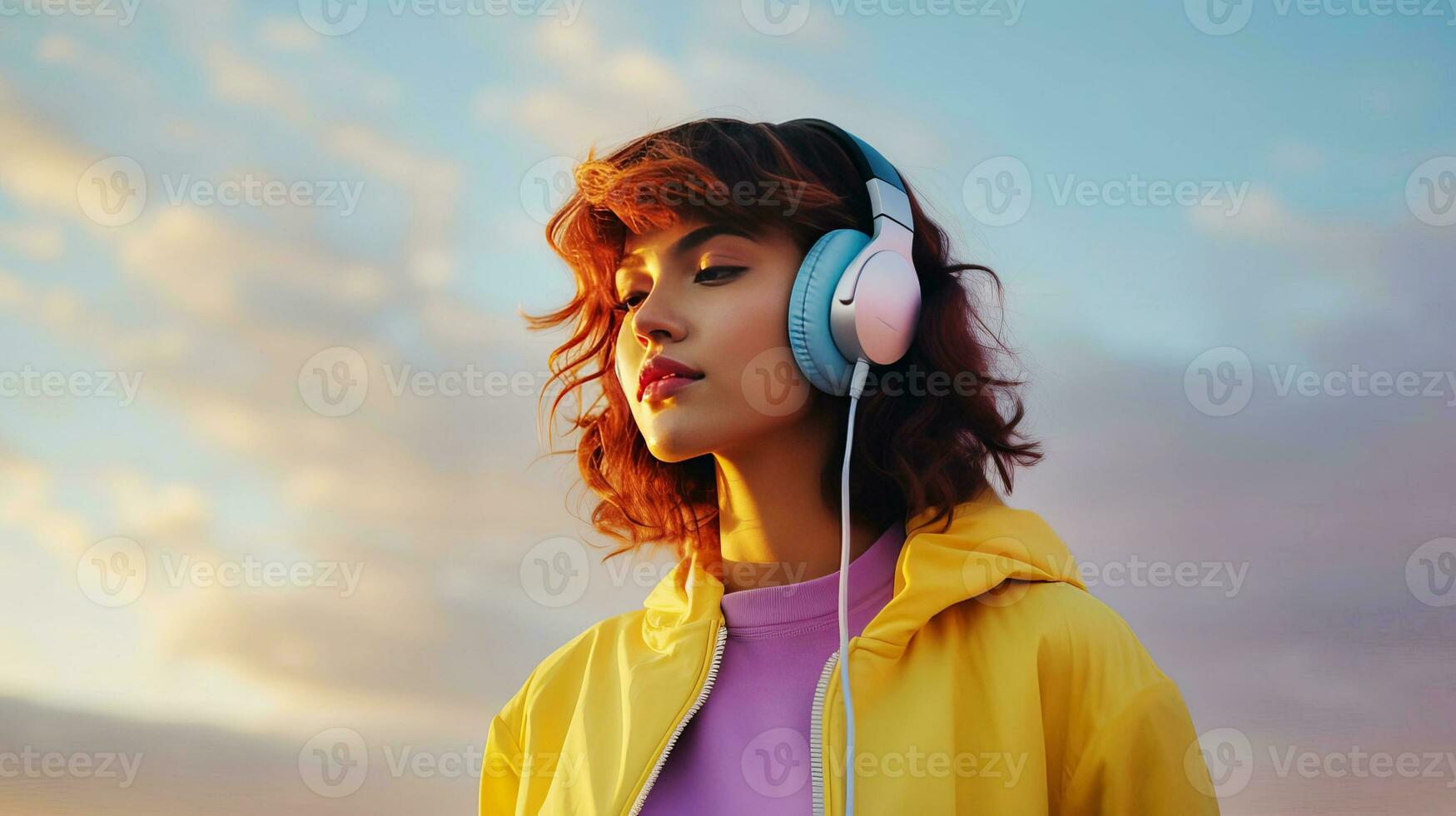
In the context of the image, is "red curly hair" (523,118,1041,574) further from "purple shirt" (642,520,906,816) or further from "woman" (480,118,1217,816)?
"purple shirt" (642,520,906,816)

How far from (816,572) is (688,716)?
0.38 m

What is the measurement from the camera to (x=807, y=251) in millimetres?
2275

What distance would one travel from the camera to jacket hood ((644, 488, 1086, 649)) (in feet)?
6.61

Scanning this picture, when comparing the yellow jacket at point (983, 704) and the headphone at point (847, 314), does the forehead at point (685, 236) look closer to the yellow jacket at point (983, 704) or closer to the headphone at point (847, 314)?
the headphone at point (847, 314)

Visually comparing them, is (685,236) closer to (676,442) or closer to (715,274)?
(715,274)

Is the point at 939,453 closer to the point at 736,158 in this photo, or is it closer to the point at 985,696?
the point at 985,696

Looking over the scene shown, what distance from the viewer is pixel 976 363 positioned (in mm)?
2371

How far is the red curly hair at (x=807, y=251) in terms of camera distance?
2264mm

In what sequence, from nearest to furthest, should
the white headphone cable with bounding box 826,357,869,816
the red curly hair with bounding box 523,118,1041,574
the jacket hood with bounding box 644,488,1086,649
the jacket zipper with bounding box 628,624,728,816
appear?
the white headphone cable with bounding box 826,357,869,816 < the jacket hood with bounding box 644,488,1086,649 < the jacket zipper with bounding box 628,624,728,816 < the red curly hair with bounding box 523,118,1041,574

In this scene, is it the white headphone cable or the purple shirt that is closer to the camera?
the white headphone cable

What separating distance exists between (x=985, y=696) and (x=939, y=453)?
495mm

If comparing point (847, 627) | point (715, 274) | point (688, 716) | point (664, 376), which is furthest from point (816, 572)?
point (715, 274)

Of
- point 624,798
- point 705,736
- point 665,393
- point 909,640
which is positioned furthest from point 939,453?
point 624,798

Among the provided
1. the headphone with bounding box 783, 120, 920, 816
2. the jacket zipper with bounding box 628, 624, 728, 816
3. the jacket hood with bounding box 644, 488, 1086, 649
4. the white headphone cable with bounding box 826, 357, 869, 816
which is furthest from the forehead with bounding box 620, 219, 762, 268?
the jacket zipper with bounding box 628, 624, 728, 816
